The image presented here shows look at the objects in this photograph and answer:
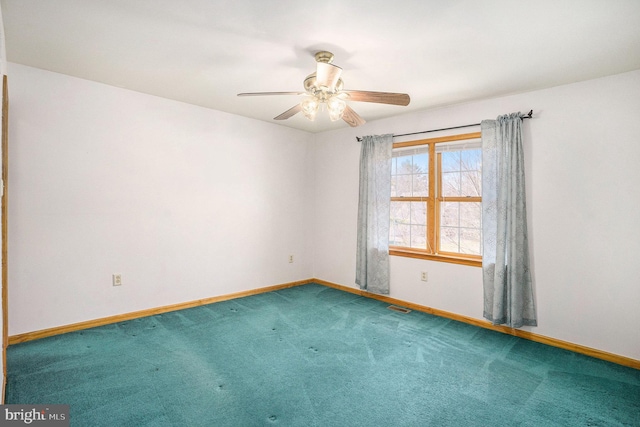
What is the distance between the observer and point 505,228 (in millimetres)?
3359

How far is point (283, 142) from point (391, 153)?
171 cm

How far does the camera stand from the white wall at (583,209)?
279 cm

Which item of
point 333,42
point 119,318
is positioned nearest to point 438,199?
point 333,42

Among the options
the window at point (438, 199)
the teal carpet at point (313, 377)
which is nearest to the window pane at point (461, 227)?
the window at point (438, 199)

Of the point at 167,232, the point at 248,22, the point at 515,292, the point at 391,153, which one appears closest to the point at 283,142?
the point at 391,153

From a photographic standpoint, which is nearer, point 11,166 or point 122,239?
point 11,166

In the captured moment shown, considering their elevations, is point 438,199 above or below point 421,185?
below

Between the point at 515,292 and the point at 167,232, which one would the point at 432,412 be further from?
the point at 167,232

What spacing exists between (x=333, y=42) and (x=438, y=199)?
2415 mm

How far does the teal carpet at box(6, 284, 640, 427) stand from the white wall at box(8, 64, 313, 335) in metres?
0.46

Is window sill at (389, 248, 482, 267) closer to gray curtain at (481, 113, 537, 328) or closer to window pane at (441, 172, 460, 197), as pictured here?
gray curtain at (481, 113, 537, 328)

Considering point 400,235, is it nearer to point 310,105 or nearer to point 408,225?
point 408,225

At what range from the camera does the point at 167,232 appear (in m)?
3.88

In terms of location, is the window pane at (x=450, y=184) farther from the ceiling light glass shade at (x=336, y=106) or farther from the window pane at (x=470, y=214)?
the ceiling light glass shade at (x=336, y=106)
